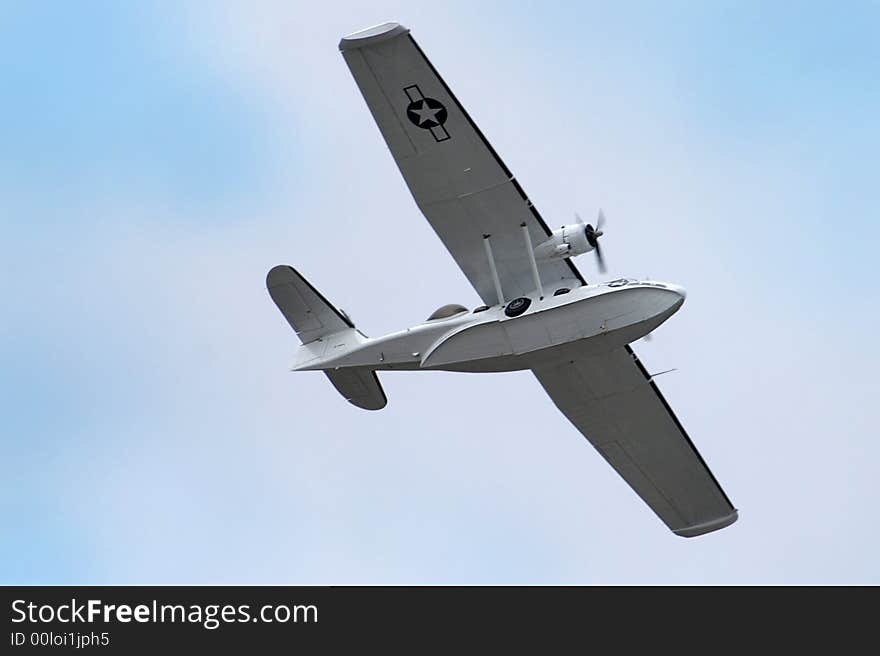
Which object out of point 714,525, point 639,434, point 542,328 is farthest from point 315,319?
point 714,525

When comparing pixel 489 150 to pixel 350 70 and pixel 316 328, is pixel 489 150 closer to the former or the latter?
pixel 350 70

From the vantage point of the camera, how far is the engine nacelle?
1133 inches

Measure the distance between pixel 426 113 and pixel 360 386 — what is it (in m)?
7.42

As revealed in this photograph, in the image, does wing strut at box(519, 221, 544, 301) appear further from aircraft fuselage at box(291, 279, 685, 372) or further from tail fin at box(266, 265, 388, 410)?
tail fin at box(266, 265, 388, 410)

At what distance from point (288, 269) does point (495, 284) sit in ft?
18.8

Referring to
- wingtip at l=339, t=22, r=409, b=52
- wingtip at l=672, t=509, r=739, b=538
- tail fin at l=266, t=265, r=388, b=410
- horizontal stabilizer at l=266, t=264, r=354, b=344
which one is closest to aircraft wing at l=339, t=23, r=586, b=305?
wingtip at l=339, t=22, r=409, b=52

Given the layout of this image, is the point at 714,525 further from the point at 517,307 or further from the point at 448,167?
the point at 448,167

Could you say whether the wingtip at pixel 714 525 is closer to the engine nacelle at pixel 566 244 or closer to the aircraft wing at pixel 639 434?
the aircraft wing at pixel 639 434

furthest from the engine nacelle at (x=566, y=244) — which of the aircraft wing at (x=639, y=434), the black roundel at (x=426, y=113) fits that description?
the black roundel at (x=426, y=113)

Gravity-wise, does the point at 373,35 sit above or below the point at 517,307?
above

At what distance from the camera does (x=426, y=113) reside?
2756 centimetres

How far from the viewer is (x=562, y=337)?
28.6 metres

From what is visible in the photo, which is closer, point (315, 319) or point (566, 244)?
point (566, 244)

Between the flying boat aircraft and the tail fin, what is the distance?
0.02 m
